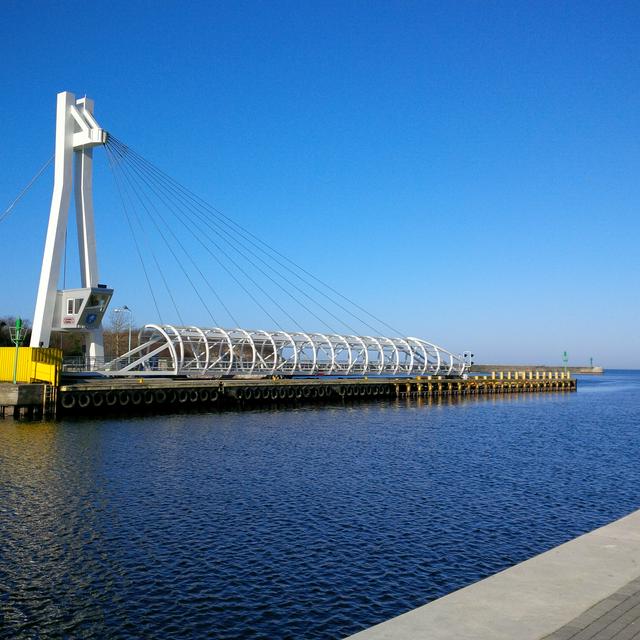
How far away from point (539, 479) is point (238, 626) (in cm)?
1488

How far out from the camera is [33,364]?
40.3 m

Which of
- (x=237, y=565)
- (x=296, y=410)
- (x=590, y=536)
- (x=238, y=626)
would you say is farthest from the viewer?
(x=296, y=410)

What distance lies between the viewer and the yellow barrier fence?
40.0 meters

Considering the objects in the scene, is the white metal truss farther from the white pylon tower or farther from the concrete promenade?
the concrete promenade

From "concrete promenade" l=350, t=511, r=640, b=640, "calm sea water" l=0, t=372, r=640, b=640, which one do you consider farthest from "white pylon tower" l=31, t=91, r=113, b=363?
"concrete promenade" l=350, t=511, r=640, b=640

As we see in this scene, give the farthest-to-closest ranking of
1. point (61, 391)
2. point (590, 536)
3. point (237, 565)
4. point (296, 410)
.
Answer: point (296, 410) → point (61, 391) → point (237, 565) → point (590, 536)

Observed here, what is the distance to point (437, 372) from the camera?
86.6 metres

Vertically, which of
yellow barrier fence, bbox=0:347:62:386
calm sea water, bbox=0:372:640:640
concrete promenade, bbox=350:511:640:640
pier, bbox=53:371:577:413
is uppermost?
yellow barrier fence, bbox=0:347:62:386

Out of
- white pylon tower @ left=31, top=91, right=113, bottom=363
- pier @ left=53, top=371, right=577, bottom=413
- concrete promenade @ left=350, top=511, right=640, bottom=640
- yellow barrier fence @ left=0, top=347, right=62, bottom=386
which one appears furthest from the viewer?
white pylon tower @ left=31, top=91, right=113, bottom=363

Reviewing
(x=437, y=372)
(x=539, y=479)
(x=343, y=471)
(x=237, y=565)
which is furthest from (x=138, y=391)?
(x=437, y=372)

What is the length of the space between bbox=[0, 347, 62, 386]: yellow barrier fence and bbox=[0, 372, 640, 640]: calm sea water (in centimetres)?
888

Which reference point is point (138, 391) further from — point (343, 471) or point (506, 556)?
point (506, 556)

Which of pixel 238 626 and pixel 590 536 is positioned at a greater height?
pixel 590 536

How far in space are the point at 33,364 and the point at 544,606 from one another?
38.6 metres
